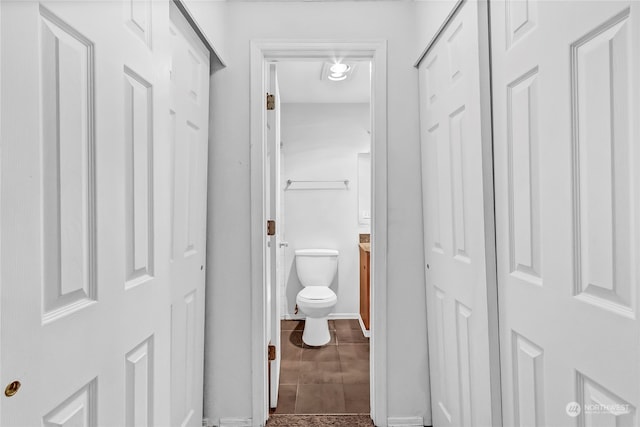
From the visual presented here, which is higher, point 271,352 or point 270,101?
point 270,101

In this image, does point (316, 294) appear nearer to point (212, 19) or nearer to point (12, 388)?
point (212, 19)

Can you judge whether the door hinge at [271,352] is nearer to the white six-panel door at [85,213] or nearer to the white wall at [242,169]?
the white wall at [242,169]

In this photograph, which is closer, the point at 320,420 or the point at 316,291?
the point at 320,420

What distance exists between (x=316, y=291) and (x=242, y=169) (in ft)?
5.21

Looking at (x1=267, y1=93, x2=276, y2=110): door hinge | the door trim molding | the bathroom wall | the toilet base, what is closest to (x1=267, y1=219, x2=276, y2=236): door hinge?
(x1=267, y1=93, x2=276, y2=110): door hinge

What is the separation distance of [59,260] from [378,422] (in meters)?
1.69

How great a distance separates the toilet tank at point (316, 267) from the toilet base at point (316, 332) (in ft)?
1.68

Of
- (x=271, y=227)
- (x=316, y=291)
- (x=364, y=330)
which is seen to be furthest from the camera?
(x=364, y=330)

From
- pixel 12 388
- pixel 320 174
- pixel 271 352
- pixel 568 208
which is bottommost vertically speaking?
pixel 271 352

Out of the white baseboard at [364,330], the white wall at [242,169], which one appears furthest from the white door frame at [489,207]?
the white baseboard at [364,330]

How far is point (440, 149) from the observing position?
1526mm

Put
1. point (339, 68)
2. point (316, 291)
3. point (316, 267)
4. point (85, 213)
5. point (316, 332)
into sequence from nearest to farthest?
point (85, 213) < point (339, 68) < point (316, 332) < point (316, 291) < point (316, 267)

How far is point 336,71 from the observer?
8.72 feet

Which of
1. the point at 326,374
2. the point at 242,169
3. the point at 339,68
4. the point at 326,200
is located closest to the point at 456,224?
the point at 242,169
